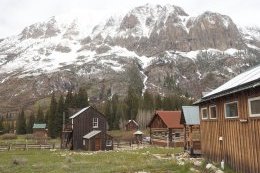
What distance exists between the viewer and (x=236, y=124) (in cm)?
2156

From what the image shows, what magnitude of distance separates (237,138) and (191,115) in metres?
18.5

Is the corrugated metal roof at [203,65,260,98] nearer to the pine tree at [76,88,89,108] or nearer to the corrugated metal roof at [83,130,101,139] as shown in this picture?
the corrugated metal roof at [83,130,101,139]

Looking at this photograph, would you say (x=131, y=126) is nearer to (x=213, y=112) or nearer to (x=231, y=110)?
(x=213, y=112)

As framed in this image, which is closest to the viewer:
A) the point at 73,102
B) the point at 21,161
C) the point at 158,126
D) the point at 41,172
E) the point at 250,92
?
the point at 250,92

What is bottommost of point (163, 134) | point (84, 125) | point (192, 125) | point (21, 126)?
point (163, 134)

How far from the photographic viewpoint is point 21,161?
1348 inches

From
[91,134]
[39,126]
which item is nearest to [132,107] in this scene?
[39,126]

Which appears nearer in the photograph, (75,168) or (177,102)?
(75,168)

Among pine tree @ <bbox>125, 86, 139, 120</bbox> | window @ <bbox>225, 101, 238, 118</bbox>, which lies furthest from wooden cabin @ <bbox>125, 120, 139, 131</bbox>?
window @ <bbox>225, 101, 238, 118</bbox>

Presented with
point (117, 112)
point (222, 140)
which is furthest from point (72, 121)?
point (117, 112)

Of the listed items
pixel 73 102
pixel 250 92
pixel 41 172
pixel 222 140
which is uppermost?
pixel 73 102

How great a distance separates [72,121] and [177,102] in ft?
287

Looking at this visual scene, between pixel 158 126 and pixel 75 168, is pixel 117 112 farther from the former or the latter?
pixel 75 168

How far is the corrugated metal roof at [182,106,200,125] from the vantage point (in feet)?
128
